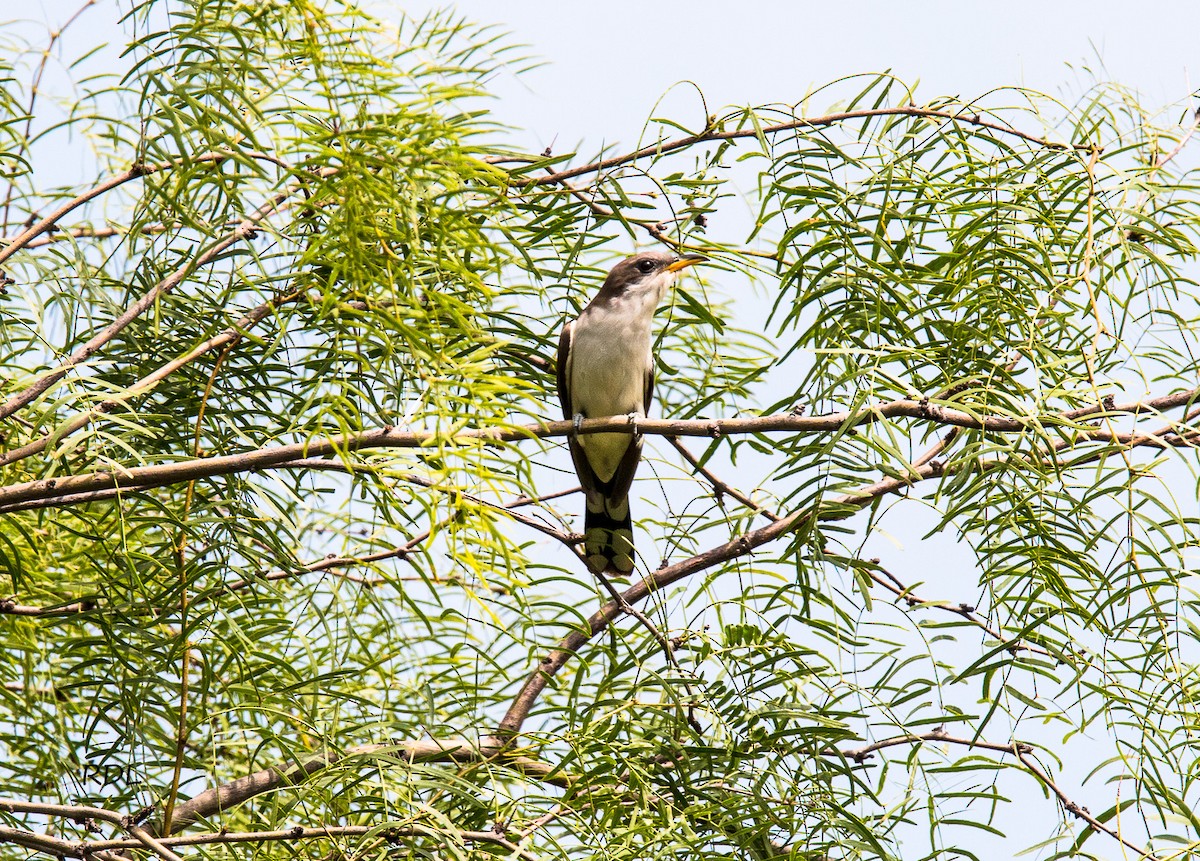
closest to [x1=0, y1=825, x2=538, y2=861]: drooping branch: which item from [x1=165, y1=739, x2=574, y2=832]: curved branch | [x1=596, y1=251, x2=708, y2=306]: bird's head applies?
[x1=165, y1=739, x2=574, y2=832]: curved branch

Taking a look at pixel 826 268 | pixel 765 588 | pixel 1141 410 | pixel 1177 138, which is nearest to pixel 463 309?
pixel 826 268

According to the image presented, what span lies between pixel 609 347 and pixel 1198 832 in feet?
9.62

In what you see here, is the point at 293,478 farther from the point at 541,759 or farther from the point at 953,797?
the point at 953,797

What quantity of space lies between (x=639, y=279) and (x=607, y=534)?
1.07m

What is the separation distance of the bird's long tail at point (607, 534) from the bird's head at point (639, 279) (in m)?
0.89

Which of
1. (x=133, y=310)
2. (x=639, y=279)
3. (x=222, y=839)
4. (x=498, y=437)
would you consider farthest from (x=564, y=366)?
(x=222, y=839)

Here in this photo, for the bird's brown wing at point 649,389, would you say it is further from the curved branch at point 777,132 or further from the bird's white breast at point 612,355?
the curved branch at point 777,132

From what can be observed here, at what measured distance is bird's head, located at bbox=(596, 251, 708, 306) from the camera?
461 cm

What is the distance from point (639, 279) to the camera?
4.85 metres

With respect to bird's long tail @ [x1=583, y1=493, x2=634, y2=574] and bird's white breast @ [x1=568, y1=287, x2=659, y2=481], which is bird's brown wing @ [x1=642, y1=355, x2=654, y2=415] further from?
bird's long tail @ [x1=583, y1=493, x2=634, y2=574]

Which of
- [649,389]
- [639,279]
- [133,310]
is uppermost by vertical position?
[639,279]

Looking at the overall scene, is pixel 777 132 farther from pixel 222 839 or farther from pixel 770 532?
pixel 222 839

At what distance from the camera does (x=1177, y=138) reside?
10.7 feet

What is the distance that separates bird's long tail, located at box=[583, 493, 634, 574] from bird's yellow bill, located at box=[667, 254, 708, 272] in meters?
1.14
